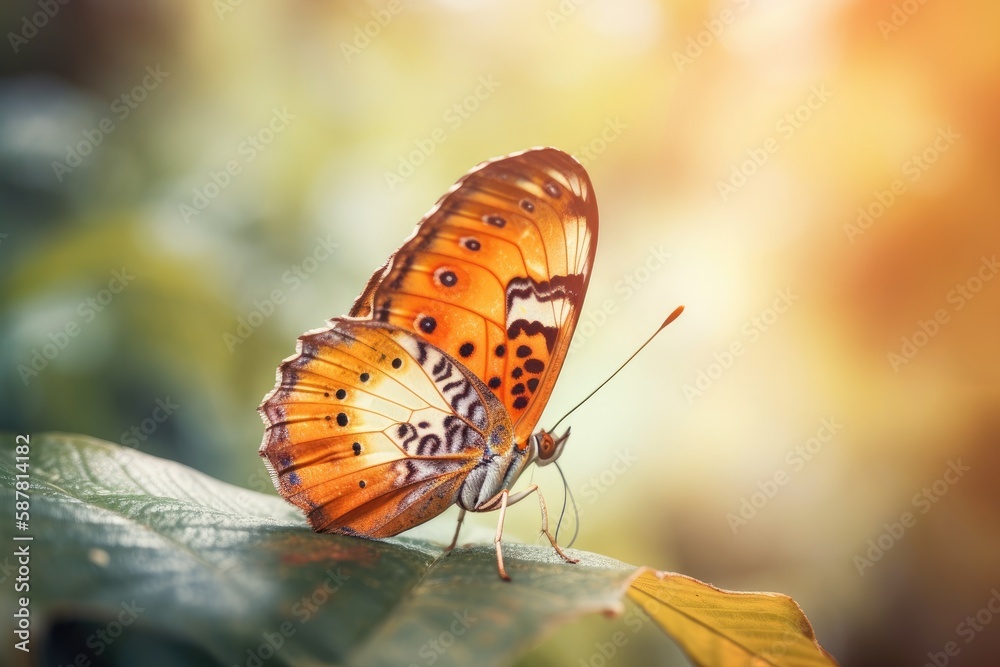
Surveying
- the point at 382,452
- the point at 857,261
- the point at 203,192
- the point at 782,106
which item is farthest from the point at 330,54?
the point at 857,261

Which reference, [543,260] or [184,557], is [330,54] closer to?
[543,260]

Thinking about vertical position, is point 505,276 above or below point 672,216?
below

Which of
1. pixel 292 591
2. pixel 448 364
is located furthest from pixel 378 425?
pixel 292 591

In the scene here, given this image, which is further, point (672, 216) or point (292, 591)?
point (672, 216)

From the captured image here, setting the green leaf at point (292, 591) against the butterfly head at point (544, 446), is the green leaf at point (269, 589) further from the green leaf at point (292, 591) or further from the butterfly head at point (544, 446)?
the butterfly head at point (544, 446)

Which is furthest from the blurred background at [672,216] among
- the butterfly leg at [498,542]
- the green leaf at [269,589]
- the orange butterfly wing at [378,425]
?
the green leaf at [269,589]

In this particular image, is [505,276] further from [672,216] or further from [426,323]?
[672,216]
